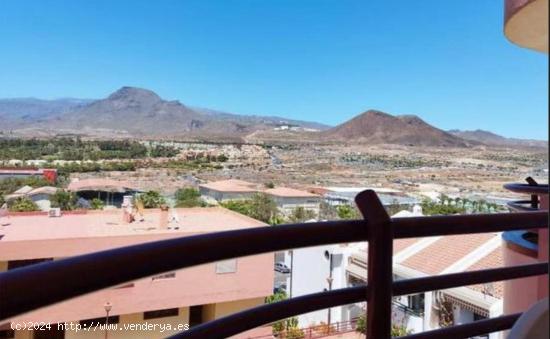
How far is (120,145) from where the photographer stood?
33.5 meters

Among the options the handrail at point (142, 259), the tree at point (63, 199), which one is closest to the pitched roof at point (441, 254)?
the handrail at point (142, 259)

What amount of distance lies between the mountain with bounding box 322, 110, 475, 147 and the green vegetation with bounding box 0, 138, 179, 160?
1611cm

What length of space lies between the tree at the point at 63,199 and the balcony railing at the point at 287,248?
2088cm

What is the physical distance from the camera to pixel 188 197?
24359 mm

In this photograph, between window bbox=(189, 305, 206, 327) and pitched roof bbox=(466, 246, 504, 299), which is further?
window bbox=(189, 305, 206, 327)

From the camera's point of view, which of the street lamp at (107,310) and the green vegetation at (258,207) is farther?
the green vegetation at (258,207)

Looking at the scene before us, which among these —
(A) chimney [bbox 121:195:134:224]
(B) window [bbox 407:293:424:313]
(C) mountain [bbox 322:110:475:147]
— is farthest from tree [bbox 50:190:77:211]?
(C) mountain [bbox 322:110:475:147]

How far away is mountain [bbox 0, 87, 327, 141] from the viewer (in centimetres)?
5088

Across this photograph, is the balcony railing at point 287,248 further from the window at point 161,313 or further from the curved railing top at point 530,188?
the window at point 161,313

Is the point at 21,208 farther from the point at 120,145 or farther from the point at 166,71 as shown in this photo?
the point at 166,71

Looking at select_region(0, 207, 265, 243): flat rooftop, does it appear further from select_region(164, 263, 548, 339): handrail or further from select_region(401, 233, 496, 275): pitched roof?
select_region(164, 263, 548, 339): handrail

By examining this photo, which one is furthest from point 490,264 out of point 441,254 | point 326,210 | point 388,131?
point 388,131

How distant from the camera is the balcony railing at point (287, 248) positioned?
440 mm

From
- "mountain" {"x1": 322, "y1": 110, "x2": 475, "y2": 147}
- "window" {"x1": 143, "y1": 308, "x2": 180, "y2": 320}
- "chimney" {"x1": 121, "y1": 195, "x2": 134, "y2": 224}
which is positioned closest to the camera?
"window" {"x1": 143, "y1": 308, "x2": 180, "y2": 320}
